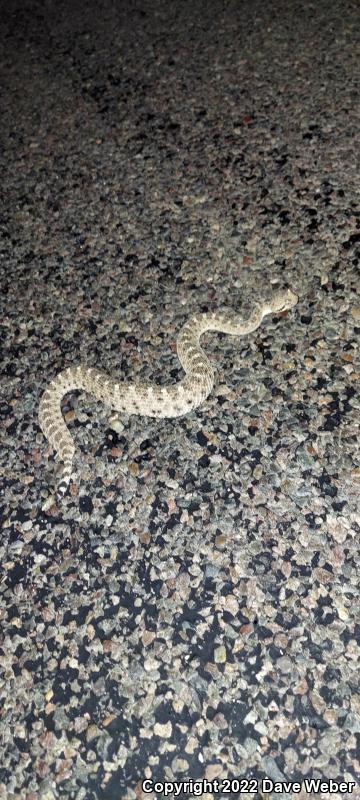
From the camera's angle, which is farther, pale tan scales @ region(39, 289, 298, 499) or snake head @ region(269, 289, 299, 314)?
snake head @ region(269, 289, 299, 314)

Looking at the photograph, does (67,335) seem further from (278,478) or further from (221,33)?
(221,33)

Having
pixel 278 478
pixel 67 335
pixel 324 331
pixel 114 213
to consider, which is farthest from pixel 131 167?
pixel 278 478

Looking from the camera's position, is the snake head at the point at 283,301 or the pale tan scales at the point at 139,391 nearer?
the pale tan scales at the point at 139,391

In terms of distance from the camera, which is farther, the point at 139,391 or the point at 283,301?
the point at 283,301
